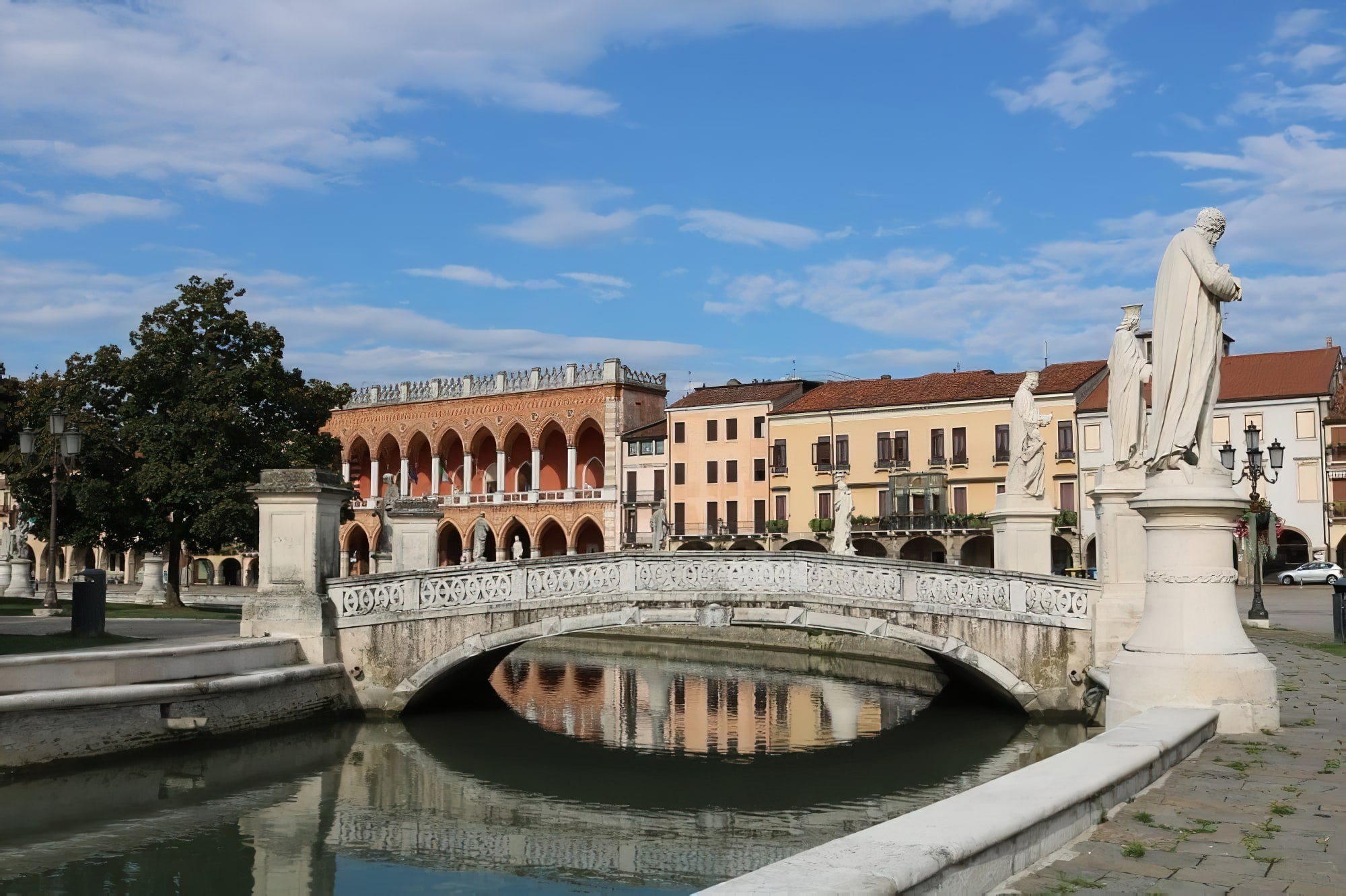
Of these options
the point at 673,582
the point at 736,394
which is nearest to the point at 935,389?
the point at 736,394

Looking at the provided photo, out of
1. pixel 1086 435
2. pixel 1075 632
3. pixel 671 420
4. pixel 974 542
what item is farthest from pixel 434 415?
pixel 1075 632

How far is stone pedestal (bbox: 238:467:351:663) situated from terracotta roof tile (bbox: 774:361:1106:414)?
38.6 meters

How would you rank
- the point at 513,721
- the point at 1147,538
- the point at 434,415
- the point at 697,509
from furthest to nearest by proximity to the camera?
1. the point at 434,415
2. the point at 697,509
3. the point at 513,721
4. the point at 1147,538

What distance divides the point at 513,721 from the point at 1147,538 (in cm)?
1311

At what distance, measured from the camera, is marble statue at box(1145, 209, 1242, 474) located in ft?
28.7

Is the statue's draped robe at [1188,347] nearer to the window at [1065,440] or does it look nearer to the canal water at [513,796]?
the canal water at [513,796]

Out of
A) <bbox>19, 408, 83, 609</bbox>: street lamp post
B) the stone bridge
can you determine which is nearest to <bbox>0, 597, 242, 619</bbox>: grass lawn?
<bbox>19, 408, 83, 609</bbox>: street lamp post

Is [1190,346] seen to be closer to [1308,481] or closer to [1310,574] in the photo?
[1310,574]

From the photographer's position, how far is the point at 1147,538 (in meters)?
8.78

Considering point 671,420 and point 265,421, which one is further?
point 671,420

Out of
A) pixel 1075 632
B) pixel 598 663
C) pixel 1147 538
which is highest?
pixel 1147 538

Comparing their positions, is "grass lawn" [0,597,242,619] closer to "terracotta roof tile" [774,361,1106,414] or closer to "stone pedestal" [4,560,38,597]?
"stone pedestal" [4,560,38,597]

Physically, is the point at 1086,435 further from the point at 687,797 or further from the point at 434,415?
the point at 687,797

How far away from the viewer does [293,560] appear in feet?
56.6
